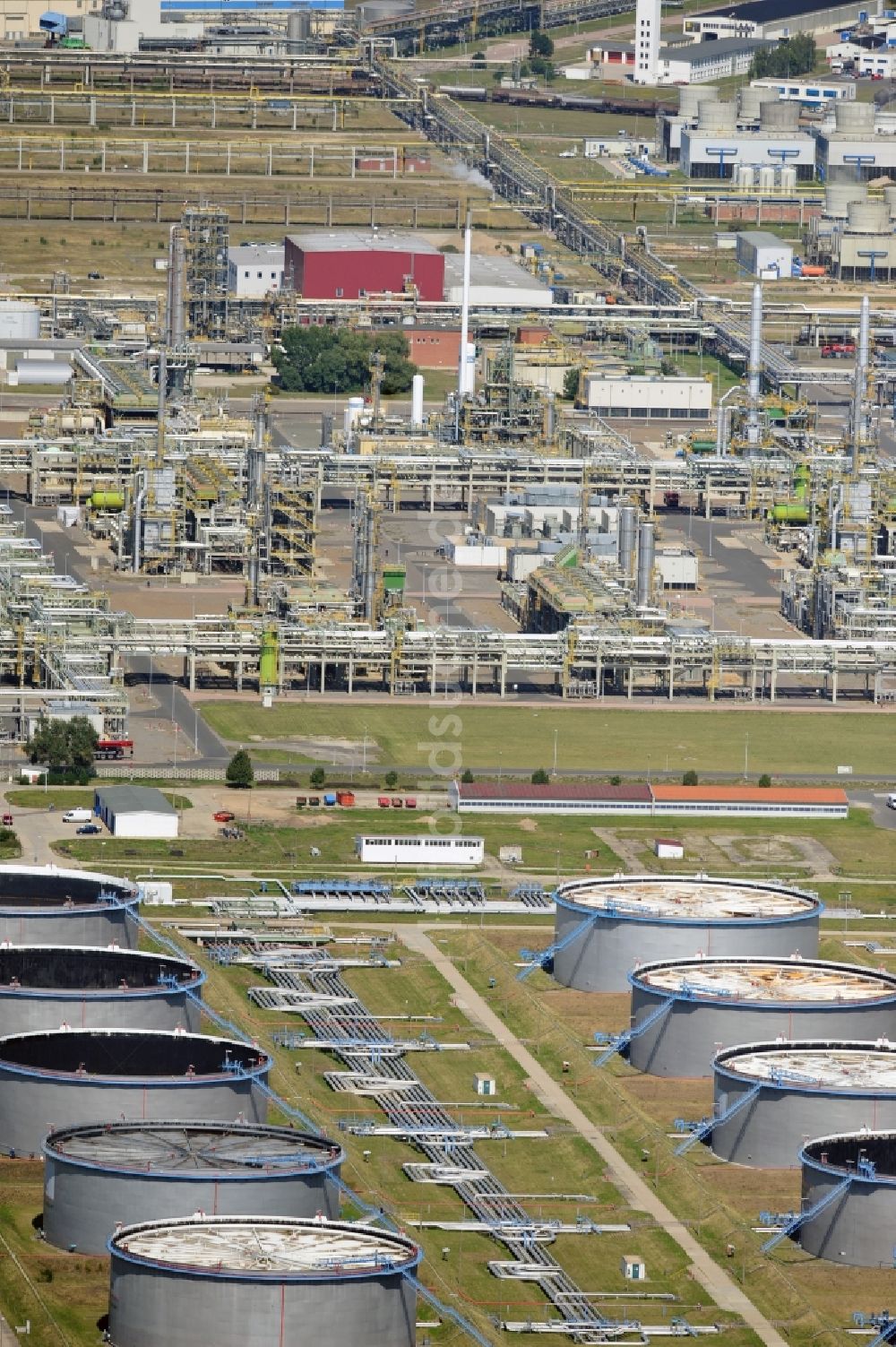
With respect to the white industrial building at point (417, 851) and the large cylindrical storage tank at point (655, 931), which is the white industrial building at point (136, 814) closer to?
the white industrial building at point (417, 851)

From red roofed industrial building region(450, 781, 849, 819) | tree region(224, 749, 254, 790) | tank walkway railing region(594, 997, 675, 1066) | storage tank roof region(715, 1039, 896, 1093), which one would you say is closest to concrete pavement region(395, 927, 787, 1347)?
tank walkway railing region(594, 997, 675, 1066)

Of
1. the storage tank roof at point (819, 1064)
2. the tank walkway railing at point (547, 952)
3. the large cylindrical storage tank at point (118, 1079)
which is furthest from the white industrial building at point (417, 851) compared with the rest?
the large cylindrical storage tank at point (118, 1079)

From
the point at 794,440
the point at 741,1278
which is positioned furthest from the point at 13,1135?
the point at 794,440

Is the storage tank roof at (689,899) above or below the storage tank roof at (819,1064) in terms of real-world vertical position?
above

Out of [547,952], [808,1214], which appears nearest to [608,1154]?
[808,1214]

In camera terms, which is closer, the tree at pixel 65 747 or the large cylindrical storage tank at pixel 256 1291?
the large cylindrical storage tank at pixel 256 1291

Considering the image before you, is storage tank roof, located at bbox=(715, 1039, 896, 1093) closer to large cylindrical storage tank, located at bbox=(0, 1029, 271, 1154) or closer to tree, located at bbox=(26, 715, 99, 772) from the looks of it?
large cylindrical storage tank, located at bbox=(0, 1029, 271, 1154)
